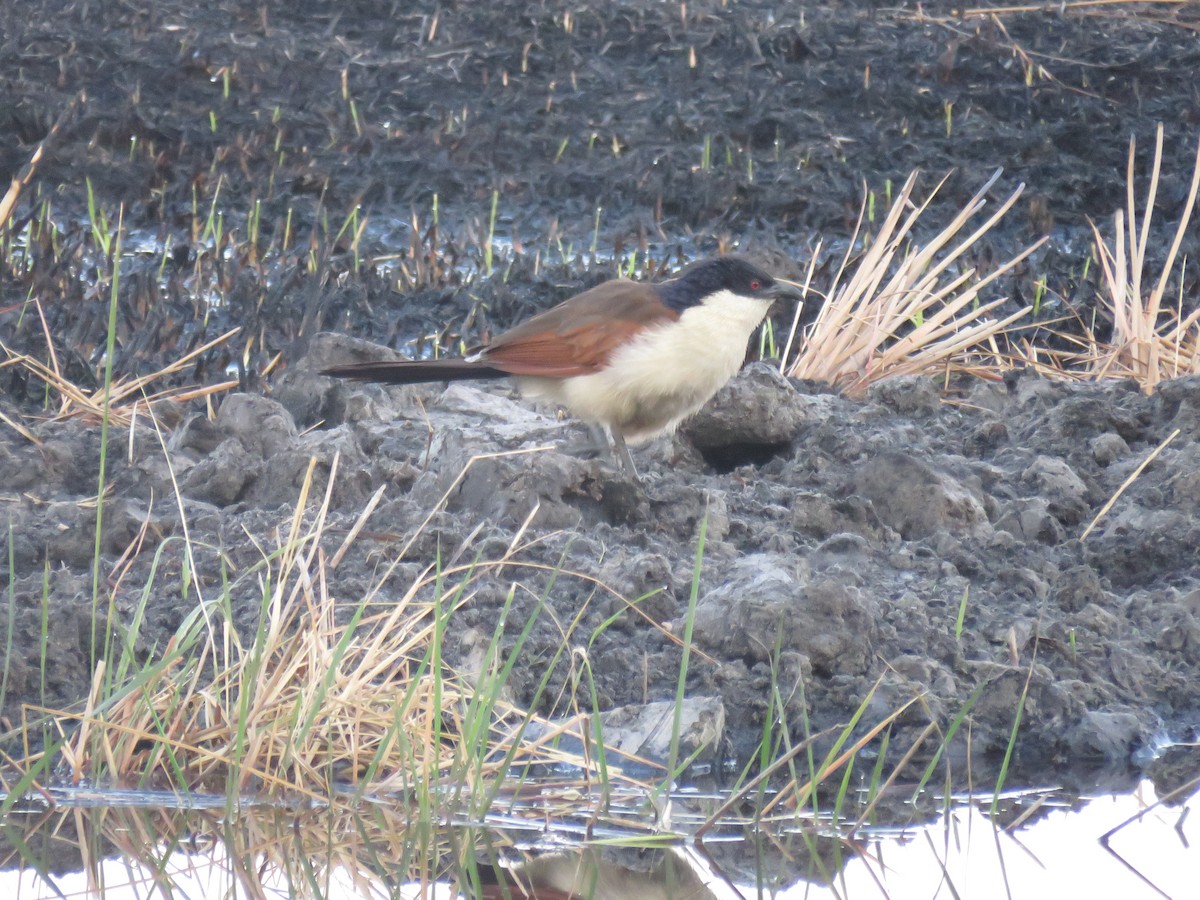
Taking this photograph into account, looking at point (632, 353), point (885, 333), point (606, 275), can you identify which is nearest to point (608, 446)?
point (632, 353)

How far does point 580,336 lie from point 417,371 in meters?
0.48

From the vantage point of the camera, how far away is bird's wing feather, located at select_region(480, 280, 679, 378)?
5.00m

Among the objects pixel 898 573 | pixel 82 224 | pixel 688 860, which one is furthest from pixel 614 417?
pixel 82 224

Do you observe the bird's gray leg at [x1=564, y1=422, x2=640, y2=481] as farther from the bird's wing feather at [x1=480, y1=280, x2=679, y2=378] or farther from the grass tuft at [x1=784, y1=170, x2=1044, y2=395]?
the grass tuft at [x1=784, y1=170, x2=1044, y2=395]

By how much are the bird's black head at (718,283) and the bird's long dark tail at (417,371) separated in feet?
1.80

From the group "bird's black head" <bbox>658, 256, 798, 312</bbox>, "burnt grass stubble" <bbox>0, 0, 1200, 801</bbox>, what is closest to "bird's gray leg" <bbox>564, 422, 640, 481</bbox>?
"burnt grass stubble" <bbox>0, 0, 1200, 801</bbox>

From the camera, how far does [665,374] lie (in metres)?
4.91

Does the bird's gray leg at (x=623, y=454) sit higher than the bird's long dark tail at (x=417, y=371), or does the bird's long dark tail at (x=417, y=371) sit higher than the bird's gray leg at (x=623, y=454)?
the bird's long dark tail at (x=417, y=371)

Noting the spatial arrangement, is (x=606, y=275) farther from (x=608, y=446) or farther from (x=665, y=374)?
(x=665, y=374)

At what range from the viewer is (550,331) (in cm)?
507

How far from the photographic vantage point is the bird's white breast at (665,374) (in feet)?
16.2

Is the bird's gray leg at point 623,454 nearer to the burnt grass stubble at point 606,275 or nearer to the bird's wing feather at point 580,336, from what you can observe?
the burnt grass stubble at point 606,275

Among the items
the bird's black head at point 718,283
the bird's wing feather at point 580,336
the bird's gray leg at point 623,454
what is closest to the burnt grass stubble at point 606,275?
the bird's gray leg at point 623,454

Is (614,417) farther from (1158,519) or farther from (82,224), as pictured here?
(82,224)
